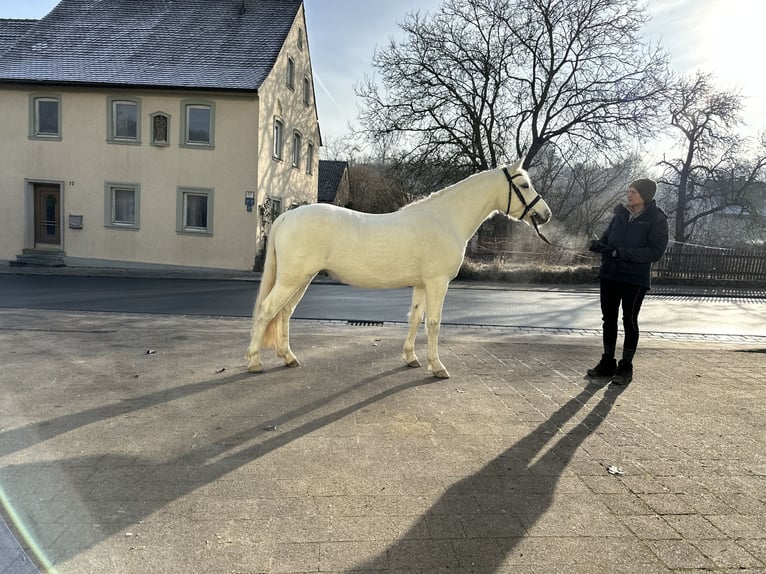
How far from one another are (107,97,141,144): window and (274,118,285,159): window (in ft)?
17.0

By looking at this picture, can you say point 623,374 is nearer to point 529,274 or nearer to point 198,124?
point 529,274

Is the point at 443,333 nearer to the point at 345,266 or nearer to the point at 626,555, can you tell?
the point at 345,266

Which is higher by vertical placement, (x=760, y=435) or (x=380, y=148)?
(x=380, y=148)

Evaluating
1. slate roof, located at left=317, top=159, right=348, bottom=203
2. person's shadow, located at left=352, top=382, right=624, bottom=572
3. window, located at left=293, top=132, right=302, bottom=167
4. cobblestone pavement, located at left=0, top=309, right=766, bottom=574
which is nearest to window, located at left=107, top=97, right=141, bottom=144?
window, located at left=293, top=132, right=302, bottom=167

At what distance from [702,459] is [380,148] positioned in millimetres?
21979

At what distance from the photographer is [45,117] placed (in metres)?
19.2

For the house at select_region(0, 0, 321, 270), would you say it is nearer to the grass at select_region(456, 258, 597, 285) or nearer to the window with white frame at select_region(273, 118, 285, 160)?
the window with white frame at select_region(273, 118, 285, 160)

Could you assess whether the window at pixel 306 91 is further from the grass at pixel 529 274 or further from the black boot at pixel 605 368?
the black boot at pixel 605 368

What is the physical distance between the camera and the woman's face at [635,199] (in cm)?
516

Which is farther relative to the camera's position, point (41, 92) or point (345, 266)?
point (41, 92)

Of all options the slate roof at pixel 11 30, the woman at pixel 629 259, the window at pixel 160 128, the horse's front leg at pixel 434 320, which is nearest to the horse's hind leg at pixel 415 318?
the horse's front leg at pixel 434 320

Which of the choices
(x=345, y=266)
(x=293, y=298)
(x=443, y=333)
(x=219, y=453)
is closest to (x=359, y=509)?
(x=219, y=453)

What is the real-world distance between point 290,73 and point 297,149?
3.73 meters

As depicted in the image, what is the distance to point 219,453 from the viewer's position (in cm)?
323
